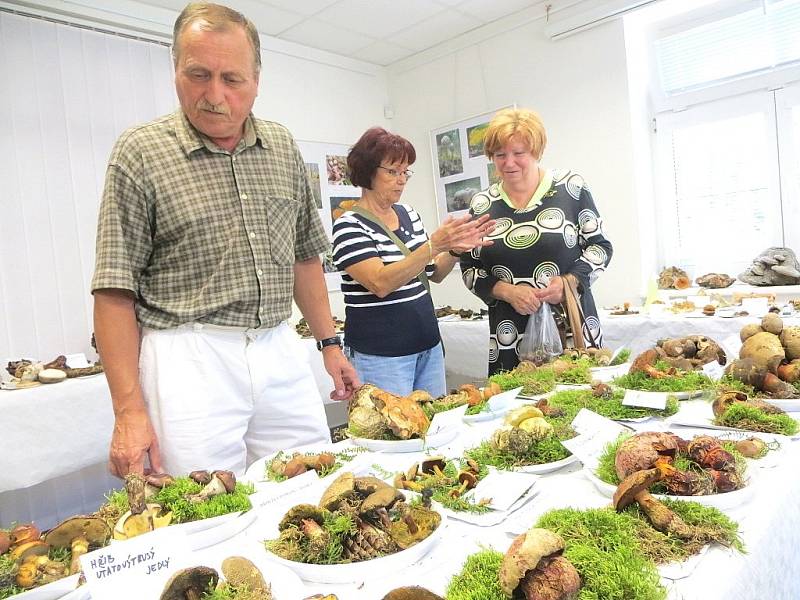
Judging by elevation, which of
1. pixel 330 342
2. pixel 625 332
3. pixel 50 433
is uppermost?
pixel 330 342

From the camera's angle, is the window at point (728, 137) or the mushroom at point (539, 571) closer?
the mushroom at point (539, 571)

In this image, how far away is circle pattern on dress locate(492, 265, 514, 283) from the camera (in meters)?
2.45

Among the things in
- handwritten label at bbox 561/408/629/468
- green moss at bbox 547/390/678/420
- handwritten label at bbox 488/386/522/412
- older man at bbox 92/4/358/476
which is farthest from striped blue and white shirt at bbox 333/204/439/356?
handwritten label at bbox 561/408/629/468

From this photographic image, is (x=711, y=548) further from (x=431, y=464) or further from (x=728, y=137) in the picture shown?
(x=728, y=137)

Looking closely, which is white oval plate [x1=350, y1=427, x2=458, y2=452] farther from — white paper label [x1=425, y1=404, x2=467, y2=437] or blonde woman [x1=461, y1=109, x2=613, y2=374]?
blonde woman [x1=461, y1=109, x2=613, y2=374]

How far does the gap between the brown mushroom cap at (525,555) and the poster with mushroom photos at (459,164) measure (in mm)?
5044

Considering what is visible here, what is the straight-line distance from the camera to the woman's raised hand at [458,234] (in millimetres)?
2080

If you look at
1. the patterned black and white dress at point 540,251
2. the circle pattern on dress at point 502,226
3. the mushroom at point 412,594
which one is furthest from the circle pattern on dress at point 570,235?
the mushroom at point 412,594

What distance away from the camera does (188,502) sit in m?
1.04

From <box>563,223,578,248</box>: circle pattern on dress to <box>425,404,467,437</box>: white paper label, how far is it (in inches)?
46.0

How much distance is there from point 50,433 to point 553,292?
2.43 m

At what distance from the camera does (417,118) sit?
20.2 ft

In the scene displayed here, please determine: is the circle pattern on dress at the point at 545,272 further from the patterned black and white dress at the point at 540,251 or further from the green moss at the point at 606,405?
the green moss at the point at 606,405

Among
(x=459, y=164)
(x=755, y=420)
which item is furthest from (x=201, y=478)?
(x=459, y=164)
